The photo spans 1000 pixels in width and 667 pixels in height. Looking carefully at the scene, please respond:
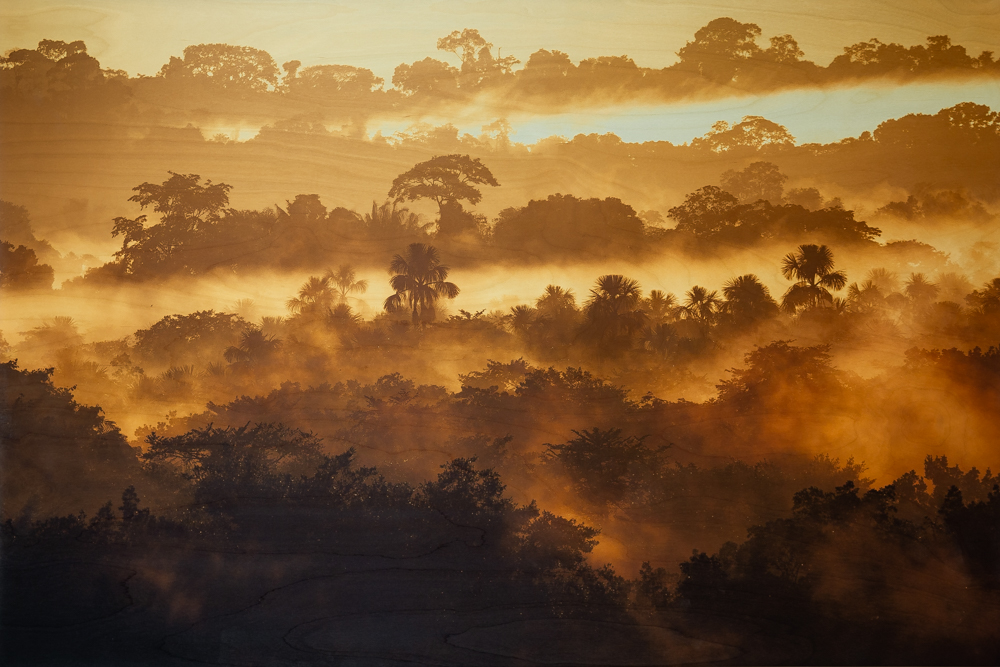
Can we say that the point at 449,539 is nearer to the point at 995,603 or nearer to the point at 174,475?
the point at 174,475

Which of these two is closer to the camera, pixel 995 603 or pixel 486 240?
pixel 995 603

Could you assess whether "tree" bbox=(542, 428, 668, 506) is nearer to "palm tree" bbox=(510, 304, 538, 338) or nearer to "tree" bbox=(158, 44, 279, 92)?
"palm tree" bbox=(510, 304, 538, 338)

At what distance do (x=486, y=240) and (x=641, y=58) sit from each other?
0.90 meters

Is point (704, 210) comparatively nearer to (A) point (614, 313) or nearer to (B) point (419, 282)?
(A) point (614, 313)

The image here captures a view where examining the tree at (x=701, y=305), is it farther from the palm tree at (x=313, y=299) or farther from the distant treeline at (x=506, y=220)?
the palm tree at (x=313, y=299)

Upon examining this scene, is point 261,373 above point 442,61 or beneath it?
beneath

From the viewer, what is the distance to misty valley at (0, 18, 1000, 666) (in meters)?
2.20

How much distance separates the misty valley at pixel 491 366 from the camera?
220 cm

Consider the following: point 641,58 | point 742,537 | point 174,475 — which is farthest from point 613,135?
point 174,475

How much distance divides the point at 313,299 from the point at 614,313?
3.56 ft

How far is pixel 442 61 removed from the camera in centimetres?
241

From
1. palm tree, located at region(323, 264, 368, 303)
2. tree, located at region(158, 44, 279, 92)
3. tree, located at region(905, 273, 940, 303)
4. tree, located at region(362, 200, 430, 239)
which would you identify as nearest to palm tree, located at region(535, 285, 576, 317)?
tree, located at region(362, 200, 430, 239)

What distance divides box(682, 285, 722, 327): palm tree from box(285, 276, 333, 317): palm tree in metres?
1.28

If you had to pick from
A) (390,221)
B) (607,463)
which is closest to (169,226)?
(390,221)
